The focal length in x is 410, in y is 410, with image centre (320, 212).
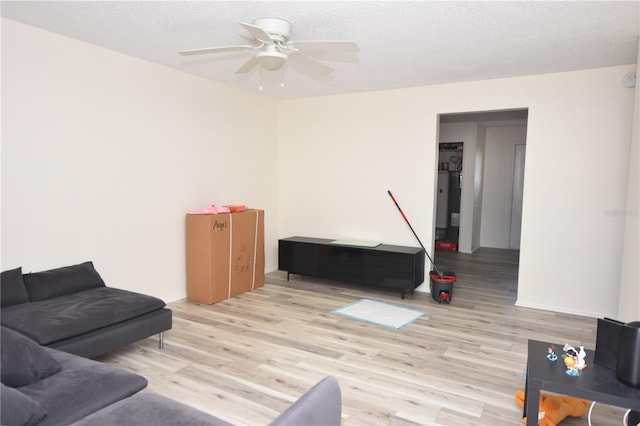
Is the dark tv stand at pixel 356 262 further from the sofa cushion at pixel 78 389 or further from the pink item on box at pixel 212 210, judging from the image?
the sofa cushion at pixel 78 389

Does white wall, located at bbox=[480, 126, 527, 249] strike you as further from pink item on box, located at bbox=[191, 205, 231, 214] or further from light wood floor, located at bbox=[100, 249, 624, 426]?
pink item on box, located at bbox=[191, 205, 231, 214]

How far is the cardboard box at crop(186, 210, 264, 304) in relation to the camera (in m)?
4.44

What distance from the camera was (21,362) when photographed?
1.93 m

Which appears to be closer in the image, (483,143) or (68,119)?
(68,119)

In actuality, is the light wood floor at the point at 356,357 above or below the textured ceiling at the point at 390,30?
below

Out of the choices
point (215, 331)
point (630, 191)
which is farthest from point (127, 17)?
point (630, 191)

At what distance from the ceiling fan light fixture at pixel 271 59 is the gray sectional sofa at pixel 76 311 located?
6.69ft

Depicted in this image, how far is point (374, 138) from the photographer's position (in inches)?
211

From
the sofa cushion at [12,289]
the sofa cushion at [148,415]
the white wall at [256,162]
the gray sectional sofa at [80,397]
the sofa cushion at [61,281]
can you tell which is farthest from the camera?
the white wall at [256,162]

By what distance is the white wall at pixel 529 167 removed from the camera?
414 cm

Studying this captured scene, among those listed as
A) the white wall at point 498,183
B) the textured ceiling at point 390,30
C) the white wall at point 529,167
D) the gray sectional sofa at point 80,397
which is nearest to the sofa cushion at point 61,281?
the gray sectional sofa at point 80,397

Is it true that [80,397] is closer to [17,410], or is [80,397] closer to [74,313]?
[17,410]

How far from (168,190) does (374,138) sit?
2.63 meters

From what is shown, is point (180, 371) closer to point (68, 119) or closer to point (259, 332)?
point (259, 332)
